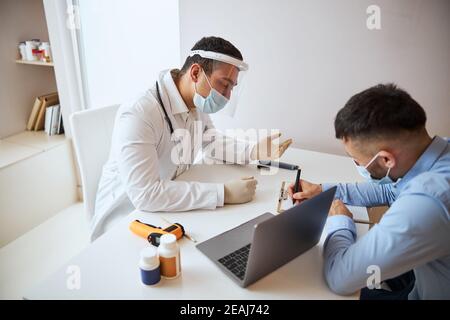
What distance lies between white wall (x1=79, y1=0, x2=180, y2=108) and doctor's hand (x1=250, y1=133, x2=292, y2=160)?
0.93 m

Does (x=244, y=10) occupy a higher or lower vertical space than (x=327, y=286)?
higher

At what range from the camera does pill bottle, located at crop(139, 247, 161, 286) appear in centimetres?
77

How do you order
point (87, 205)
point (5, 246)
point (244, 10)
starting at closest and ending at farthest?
point (87, 205)
point (244, 10)
point (5, 246)

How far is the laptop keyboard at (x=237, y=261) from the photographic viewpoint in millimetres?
840

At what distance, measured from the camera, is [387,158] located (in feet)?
2.68

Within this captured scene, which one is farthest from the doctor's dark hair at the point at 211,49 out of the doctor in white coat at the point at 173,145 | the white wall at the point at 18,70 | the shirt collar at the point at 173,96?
the white wall at the point at 18,70

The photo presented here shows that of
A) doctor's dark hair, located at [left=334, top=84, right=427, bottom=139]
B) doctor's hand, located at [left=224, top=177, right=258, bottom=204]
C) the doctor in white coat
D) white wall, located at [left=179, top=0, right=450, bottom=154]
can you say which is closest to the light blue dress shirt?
doctor's dark hair, located at [left=334, top=84, right=427, bottom=139]

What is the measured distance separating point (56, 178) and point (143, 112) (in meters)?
1.45

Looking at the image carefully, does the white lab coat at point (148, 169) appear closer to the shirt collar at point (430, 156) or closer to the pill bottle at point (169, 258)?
the pill bottle at point (169, 258)

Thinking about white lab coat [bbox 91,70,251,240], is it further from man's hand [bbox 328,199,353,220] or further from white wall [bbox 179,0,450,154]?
white wall [bbox 179,0,450,154]

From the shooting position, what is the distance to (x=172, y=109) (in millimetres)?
1313

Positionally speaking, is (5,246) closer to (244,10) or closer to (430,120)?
(244,10)

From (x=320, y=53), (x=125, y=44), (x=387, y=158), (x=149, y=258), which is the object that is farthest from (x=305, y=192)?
(x=125, y=44)
